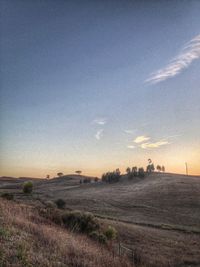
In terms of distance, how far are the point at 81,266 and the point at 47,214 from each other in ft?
30.0

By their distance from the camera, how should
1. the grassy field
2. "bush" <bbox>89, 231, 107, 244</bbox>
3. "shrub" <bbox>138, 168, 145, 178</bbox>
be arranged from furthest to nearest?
"shrub" <bbox>138, 168, 145, 178</bbox>, the grassy field, "bush" <bbox>89, 231, 107, 244</bbox>

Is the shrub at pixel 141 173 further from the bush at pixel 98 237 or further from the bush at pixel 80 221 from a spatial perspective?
the bush at pixel 98 237

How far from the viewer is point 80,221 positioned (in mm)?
20297

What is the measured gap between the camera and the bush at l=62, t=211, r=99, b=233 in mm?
19469

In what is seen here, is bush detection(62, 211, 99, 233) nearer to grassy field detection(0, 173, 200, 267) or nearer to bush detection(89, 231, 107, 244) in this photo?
bush detection(89, 231, 107, 244)

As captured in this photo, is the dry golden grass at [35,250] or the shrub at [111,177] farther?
the shrub at [111,177]

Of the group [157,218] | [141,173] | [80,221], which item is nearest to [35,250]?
[80,221]

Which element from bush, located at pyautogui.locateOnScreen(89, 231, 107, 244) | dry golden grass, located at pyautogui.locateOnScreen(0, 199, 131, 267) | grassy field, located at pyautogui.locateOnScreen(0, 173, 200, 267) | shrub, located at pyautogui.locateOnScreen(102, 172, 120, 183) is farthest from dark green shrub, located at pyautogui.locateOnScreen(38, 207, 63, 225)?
shrub, located at pyautogui.locateOnScreen(102, 172, 120, 183)

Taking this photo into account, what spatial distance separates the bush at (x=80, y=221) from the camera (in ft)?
63.9

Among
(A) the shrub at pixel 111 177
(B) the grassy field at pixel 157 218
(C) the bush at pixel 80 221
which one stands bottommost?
(B) the grassy field at pixel 157 218

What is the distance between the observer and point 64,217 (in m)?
19.8

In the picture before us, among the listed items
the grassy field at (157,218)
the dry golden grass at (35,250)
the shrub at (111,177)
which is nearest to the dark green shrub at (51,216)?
the grassy field at (157,218)

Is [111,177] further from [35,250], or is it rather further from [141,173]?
[35,250]

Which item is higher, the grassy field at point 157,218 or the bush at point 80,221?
the bush at point 80,221
